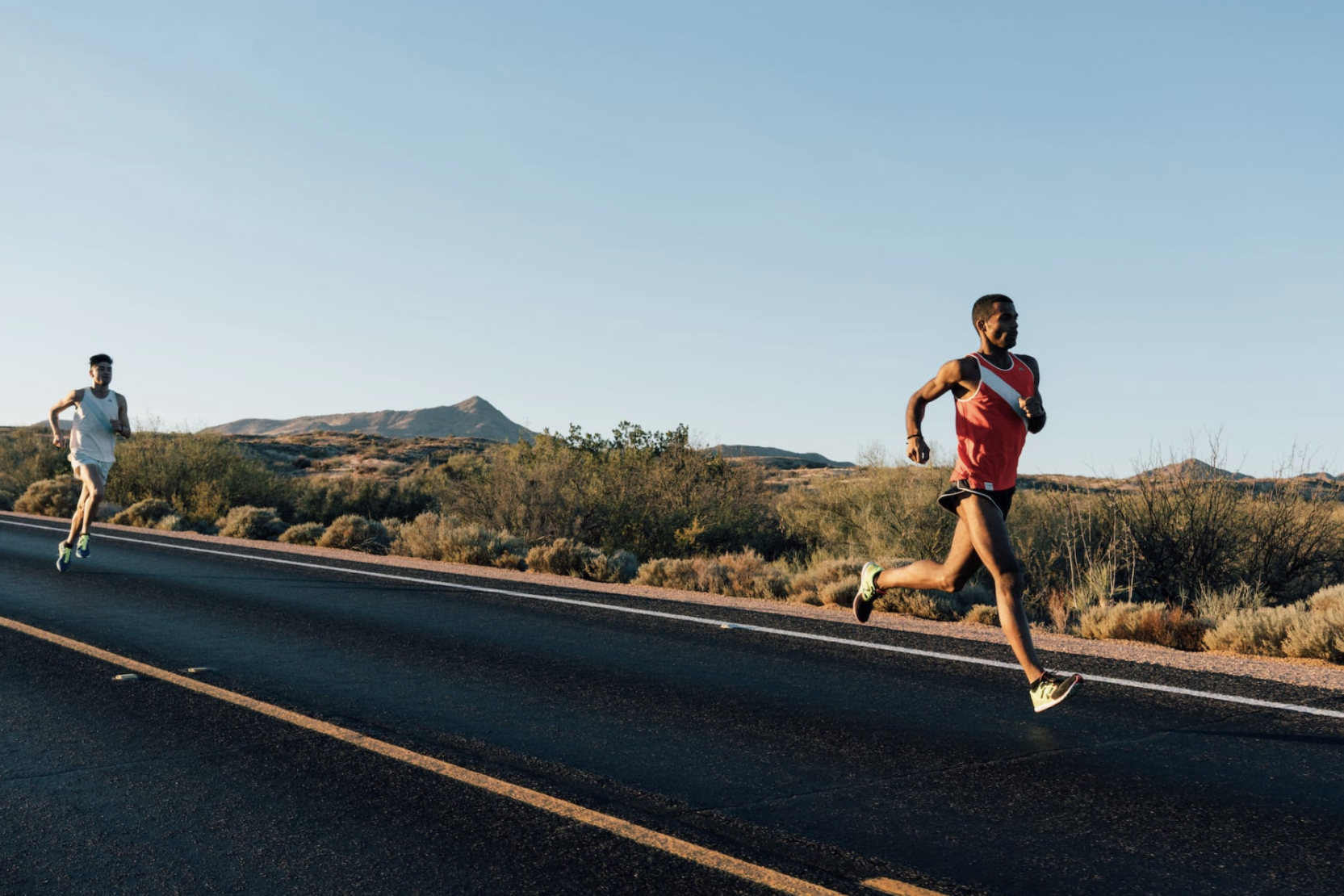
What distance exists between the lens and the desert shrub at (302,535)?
779 inches

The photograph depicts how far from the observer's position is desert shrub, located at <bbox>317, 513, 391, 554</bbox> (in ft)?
61.6

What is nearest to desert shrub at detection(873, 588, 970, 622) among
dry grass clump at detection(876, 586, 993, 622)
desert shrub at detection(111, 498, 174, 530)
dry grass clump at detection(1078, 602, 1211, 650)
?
dry grass clump at detection(876, 586, 993, 622)

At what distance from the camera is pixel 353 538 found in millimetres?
19172

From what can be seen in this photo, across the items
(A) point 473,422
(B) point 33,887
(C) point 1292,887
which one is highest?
(A) point 473,422

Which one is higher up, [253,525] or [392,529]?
[392,529]

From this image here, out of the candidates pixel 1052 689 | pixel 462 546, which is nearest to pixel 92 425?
pixel 462 546

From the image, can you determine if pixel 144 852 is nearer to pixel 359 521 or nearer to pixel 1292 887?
pixel 1292 887

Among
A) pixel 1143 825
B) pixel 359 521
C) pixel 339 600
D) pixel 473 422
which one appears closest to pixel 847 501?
pixel 359 521

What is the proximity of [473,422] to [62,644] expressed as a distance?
18858 centimetres

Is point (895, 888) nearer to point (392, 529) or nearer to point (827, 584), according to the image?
point (827, 584)

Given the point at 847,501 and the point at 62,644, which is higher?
the point at 847,501

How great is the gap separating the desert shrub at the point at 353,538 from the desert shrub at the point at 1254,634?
13.1 meters

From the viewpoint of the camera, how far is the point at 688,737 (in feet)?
18.6

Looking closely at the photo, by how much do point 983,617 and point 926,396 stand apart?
4578mm
